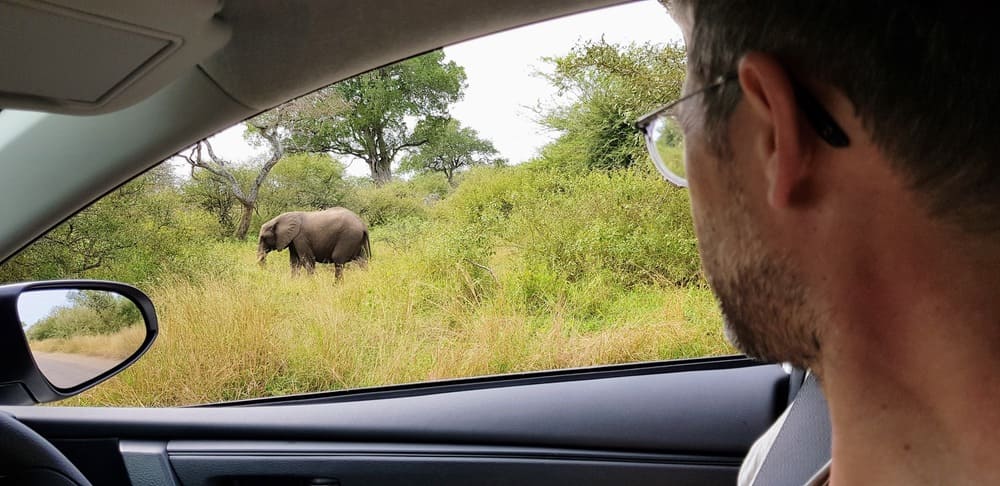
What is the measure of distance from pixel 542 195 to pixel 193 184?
4.43 ft

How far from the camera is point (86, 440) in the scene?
2.32 metres

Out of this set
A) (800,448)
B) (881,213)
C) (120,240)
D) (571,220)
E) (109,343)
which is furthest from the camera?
(571,220)

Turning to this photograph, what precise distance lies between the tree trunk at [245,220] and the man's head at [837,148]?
2364mm

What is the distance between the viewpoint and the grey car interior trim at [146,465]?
2.30m

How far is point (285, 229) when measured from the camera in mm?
3020

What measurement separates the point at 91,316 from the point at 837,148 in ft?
7.46

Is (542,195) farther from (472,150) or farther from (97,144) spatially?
(97,144)

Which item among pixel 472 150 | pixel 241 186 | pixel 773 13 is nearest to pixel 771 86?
pixel 773 13

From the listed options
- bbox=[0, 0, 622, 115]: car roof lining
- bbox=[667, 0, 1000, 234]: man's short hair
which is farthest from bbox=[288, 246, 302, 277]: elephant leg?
bbox=[667, 0, 1000, 234]: man's short hair

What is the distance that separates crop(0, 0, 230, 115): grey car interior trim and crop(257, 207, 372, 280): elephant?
54.2 inches

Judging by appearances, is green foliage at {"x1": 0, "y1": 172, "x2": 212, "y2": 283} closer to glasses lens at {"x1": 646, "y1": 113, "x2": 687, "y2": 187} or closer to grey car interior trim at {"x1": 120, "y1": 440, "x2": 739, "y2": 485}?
grey car interior trim at {"x1": 120, "y1": 440, "x2": 739, "y2": 485}

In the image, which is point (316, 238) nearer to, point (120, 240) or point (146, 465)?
point (120, 240)

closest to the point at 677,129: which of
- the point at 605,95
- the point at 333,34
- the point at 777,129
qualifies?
the point at 777,129

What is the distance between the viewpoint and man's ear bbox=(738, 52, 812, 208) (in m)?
0.88
